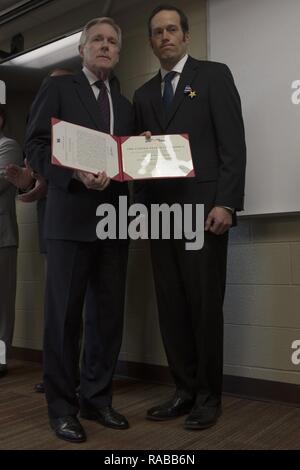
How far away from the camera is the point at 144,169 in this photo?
149cm

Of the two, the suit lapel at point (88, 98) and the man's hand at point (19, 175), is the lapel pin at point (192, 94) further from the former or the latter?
the man's hand at point (19, 175)

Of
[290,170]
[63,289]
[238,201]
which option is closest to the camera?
[63,289]

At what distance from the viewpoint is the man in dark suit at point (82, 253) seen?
1413mm

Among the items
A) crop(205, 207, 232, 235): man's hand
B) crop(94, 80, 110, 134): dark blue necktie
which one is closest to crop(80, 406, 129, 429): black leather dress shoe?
crop(205, 207, 232, 235): man's hand

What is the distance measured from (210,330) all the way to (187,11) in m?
1.60

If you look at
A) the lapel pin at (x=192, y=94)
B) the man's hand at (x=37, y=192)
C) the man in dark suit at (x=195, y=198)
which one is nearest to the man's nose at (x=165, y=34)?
the man in dark suit at (x=195, y=198)

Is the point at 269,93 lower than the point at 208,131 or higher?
higher

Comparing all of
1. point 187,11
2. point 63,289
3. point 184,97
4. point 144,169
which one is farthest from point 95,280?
point 187,11

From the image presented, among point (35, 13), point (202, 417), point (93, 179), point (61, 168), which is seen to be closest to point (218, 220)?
point (93, 179)

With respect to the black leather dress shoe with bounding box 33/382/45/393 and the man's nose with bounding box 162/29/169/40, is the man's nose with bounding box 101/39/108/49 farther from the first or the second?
the black leather dress shoe with bounding box 33/382/45/393

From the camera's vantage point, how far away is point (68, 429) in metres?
1.37

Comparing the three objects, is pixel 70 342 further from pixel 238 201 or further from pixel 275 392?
pixel 275 392

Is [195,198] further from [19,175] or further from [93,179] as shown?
[19,175]

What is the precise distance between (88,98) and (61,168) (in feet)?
0.91
